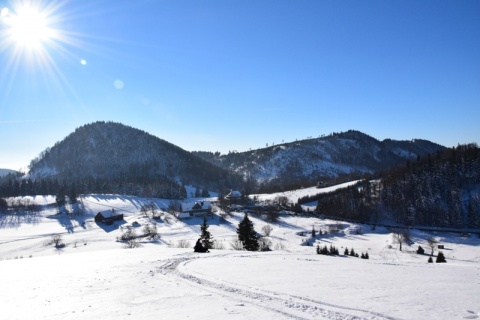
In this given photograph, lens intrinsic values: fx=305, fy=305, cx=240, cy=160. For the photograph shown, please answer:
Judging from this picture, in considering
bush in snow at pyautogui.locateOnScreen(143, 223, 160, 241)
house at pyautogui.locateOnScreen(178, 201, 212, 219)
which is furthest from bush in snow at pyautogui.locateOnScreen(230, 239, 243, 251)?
house at pyautogui.locateOnScreen(178, 201, 212, 219)

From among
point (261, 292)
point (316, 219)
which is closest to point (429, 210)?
point (316, 219)

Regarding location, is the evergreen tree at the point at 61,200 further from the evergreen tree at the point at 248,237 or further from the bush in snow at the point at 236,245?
the evergreen tree at the point at 248,237

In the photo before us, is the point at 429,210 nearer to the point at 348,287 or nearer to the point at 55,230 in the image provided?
the point at 348,287

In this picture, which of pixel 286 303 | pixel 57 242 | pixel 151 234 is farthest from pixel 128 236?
pixel 286 303

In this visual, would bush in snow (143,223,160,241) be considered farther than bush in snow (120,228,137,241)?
No

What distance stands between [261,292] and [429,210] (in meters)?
136

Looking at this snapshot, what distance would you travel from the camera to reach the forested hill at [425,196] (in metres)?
123

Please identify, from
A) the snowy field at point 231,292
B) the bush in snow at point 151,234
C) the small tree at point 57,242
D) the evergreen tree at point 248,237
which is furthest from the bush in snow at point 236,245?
the small tree at point 57,242

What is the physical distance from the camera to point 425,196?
134 meters

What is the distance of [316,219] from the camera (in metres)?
125

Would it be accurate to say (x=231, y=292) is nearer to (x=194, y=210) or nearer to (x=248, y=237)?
(x=248, y=237)

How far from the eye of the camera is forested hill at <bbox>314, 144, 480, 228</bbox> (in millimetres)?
122625

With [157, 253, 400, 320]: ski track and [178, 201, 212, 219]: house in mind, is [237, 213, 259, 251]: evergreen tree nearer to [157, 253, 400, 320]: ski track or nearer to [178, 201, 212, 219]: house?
[157, 253, 400, 320]: ski track

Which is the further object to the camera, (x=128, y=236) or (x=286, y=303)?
(x=128, y=236)
